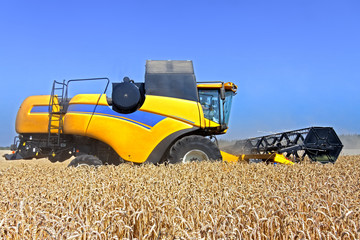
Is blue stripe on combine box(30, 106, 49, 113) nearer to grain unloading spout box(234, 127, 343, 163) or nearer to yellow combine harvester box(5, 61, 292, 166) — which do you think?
yellow combine harvester box(5, 61, 292, 166)

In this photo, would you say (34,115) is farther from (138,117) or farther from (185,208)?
(185,208)

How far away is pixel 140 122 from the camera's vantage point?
6.78 meters

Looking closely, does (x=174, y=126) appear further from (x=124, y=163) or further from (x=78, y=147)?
(x=78, y=147)

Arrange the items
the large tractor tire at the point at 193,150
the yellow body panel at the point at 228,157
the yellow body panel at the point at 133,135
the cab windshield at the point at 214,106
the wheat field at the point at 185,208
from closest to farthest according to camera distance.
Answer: the wheat field at the point at 185,208
the large tractor tire at the point at 193,150
the yellow body panel at the point at 133,135
the cab windshield at the point at 214,106
the yellow body panel at the point at 228,157

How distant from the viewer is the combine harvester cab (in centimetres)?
674

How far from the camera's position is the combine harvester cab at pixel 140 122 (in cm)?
674

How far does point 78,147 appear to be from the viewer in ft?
23.8

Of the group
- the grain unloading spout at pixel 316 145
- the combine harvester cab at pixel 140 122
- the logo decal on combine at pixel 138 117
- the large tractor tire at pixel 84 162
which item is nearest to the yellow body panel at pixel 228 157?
the combine harvester cab at pixel 140 122

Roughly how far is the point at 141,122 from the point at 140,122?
21 millimetres

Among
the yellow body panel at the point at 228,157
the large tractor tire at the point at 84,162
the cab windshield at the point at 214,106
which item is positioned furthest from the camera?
the yellow body panel at the point at 228,157

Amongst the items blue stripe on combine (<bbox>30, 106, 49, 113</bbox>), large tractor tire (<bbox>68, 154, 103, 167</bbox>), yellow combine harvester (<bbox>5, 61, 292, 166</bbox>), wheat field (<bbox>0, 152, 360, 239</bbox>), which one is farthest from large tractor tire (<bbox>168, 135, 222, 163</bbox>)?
blue stripe on combine (<bbox>30, 106, 49, 113</bbox>)

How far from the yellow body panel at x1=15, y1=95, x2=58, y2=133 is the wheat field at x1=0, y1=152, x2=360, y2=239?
2.34 meters

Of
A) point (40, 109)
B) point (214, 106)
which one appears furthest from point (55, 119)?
point (214, 106)

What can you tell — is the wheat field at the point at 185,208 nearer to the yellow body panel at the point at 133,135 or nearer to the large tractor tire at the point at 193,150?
the large tractor tire at the point at 193,150
